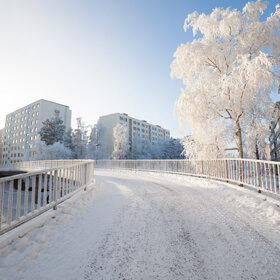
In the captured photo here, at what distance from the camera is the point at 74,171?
5430mm

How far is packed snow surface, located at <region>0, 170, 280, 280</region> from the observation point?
6.79 feet

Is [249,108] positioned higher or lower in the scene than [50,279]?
higher

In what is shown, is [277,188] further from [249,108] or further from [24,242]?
[24,242]

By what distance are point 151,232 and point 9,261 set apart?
2.28 m

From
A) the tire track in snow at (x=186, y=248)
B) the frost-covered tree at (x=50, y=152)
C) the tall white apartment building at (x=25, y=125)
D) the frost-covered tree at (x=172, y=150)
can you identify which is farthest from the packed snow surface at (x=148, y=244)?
the tall white apartment building at (x=25, y=125)

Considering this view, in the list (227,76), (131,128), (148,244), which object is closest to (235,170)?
(227,76)

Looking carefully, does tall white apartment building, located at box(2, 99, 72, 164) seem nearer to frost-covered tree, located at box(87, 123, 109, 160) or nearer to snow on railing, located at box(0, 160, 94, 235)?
frost-covered tree, located at box(87, 123, 109, 160)

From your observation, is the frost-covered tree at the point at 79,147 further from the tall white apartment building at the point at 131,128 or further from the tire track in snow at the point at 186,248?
the tire track in snow at the point at 186,248

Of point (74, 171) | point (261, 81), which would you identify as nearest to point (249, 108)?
point (261, 81)

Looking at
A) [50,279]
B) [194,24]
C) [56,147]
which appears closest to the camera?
[50,279]

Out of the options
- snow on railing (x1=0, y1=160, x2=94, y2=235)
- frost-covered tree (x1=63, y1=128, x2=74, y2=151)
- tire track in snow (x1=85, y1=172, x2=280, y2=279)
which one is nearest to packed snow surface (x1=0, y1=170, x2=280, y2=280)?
tire track in snow (x1=85, y1=172, x2=280, y2=279)

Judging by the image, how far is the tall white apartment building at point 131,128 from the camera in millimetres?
60562

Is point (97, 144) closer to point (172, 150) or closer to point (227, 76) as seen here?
point (172, 150)

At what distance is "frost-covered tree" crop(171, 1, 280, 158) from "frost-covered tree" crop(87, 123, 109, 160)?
115ft
